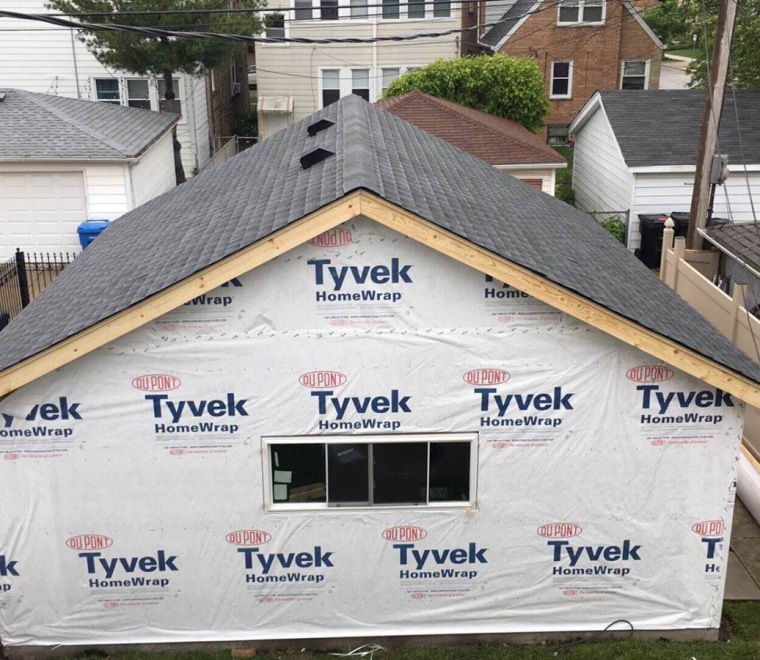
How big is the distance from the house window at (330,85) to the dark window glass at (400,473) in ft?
92.2

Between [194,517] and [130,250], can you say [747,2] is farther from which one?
[194,517]

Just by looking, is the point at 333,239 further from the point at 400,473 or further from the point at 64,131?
the point at 64,131

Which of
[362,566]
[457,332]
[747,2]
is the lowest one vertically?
[362,566]

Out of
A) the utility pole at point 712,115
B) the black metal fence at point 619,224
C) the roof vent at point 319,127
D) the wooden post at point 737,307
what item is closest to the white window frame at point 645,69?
the black metal fence at point 619,224

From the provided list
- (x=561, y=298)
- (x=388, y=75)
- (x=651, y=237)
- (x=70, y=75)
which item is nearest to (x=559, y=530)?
(x=561, y=298)

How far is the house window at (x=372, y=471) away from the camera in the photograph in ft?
27.1

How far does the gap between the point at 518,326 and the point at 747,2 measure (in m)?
21.3

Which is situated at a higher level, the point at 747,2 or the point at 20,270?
the point at 747,2

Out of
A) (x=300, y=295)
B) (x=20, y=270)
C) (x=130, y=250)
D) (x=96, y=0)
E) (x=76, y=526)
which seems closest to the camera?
(x=300, y=295)

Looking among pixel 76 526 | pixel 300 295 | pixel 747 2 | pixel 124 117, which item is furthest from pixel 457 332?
pixel 747 2

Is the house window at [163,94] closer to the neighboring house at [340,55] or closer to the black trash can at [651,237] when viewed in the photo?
the neighboring house at [340,55]

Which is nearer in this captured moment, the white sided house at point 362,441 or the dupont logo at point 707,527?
the white sided house at point 362,441

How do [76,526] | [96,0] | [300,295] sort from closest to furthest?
[300,295] → [76,526] → [96,0]

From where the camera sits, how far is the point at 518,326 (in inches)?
312
